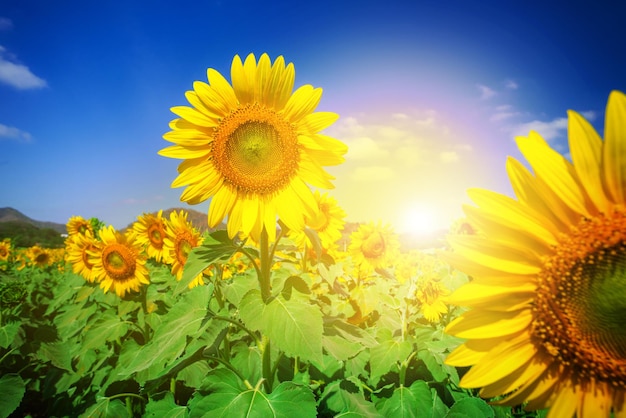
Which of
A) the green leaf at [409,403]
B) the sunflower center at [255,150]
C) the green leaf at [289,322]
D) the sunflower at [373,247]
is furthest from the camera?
the sunflower at [373,247]

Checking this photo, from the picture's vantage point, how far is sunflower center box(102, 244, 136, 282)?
4336 millimetres

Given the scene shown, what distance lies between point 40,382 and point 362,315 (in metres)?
5.77

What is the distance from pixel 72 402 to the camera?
405 centimetres

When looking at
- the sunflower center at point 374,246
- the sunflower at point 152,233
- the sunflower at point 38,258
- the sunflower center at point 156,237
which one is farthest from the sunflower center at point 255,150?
the sunflower at point 38,258

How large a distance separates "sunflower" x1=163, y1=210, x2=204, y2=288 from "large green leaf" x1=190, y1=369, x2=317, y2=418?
2119mm

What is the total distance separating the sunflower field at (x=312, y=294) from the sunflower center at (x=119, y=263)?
0.02m

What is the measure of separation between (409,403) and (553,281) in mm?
2148

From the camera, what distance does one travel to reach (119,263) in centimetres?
437

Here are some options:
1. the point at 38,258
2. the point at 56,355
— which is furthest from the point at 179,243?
the point at 38,258

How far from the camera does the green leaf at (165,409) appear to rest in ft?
8.29

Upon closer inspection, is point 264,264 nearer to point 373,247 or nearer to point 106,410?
point 106,410

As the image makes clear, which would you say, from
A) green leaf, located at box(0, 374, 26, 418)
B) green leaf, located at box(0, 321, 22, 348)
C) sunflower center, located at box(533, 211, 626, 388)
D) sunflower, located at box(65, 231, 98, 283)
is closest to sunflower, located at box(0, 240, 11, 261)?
sunflower, located at box(65, 231, 98, 283)

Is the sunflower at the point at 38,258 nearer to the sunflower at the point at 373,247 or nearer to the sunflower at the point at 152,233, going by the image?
the sunflower at the point at 152,233

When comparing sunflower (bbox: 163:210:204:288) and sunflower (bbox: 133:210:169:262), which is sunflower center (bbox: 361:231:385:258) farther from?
sunflower (bbox: 133:210:169:262)
